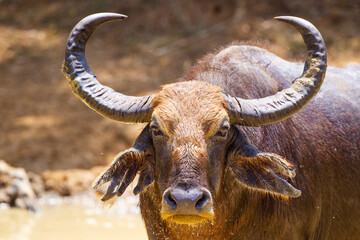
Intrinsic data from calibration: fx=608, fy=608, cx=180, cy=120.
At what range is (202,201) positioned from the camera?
5.03 metres

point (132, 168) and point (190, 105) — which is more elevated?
point (190, 105)

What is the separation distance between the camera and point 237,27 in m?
17.6

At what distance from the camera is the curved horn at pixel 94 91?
566cm

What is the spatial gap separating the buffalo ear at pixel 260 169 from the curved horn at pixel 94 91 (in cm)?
93

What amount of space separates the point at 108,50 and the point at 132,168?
41.2 ft

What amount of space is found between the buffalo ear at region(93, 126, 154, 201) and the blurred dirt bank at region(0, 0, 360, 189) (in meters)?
7.37

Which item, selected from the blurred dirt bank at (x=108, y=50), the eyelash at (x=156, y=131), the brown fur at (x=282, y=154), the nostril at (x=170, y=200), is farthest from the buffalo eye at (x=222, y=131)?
the blurred dirt bank at (x=108, y=50)

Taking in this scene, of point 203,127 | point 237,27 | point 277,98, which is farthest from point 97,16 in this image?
point 237,27

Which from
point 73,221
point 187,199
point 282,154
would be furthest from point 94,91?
point 73,221

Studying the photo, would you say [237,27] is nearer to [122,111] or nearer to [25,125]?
[25,125]

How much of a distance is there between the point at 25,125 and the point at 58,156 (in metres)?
1.56

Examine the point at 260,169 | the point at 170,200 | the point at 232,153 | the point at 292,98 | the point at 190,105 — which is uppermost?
the point at 292,98

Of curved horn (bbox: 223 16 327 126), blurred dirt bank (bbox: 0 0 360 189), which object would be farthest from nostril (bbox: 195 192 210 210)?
blurred dirt bank (bbox: 0 0 360 189)

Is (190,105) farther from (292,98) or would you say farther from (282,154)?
(282,154)
